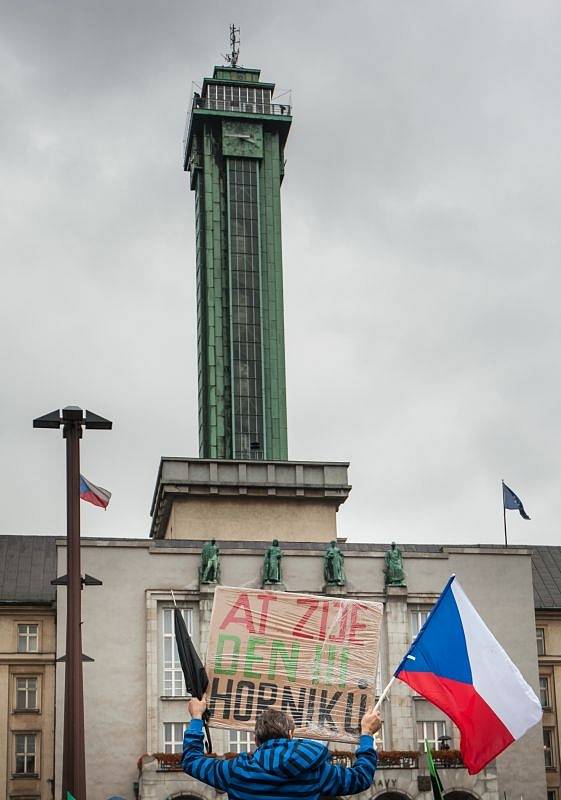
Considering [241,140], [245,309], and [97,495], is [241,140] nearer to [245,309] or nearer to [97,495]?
[245,309]

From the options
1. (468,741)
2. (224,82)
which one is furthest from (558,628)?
(468,741)

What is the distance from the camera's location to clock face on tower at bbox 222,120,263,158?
74.9 m

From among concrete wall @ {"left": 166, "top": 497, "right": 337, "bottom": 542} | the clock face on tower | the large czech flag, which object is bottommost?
the large czech flag

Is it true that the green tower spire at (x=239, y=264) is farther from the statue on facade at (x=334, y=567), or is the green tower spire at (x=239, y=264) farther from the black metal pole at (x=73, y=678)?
the black metal pole at (x=73, y=678)

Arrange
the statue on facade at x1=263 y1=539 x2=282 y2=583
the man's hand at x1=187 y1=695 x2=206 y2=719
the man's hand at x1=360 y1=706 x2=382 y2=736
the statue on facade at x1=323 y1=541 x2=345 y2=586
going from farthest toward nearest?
1. the statue on facade at x1=323 y1=541 x2=345 y2=586
2. the statue on facade at x1=263 y1=539 x2=282 y2=583
3. the man's hand at x1=360 y1=706 x2=382 y2=736
4. the man's hand at x1=187 y1=695 x2=206 y2=719

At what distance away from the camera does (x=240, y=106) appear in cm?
7631

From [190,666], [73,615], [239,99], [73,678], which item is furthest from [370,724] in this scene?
[239,99]

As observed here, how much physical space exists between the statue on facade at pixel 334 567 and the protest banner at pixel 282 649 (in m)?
40.9

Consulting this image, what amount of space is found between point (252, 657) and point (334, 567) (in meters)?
41.3

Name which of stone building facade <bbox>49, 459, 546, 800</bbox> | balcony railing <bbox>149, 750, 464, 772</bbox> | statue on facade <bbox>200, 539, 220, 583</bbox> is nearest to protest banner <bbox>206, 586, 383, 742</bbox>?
stone building facade <bbox>49, 459, 546, 800</bbox>

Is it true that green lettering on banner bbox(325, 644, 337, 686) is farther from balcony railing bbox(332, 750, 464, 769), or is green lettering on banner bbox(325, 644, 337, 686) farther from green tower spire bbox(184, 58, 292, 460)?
green tower spire bbox(184, 58, 292, 460)

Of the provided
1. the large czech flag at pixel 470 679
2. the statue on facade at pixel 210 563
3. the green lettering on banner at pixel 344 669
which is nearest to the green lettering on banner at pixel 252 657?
the green lettering on banner at pixel 344 669

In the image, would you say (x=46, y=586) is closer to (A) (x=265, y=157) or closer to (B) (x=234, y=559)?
(B) (x=234, y=559)

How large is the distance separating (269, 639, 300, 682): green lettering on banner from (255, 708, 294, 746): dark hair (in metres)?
7.52
